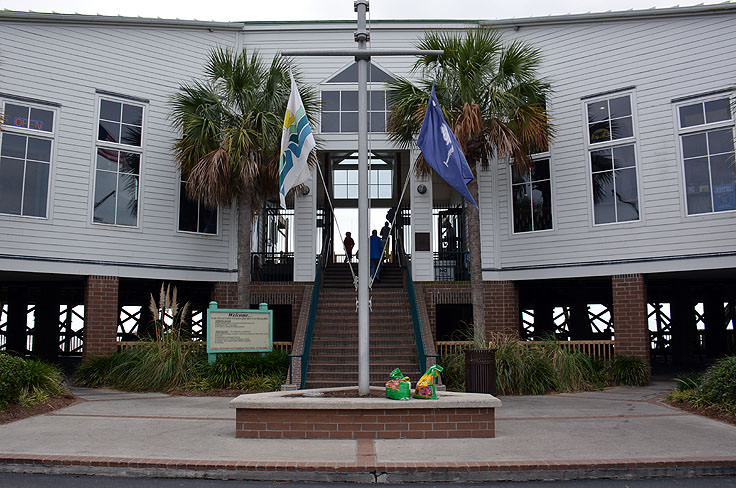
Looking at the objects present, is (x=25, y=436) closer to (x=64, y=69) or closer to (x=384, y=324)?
(x=384, y=324)

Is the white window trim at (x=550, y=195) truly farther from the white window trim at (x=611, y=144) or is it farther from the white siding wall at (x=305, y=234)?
the white siding wall at (x=305, y=234)

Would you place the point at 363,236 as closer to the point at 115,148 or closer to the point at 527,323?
the point at 115,148

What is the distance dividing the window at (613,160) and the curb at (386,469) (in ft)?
34.3

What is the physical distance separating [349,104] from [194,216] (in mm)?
5587

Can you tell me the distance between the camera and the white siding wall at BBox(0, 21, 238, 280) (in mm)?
16156

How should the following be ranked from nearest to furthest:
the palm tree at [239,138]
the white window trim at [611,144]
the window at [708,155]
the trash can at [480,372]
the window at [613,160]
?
the trash can at [480,372], the window at [708,155], the palm tree at [239,138], the white window trim at [611,144], the window at [613,160]

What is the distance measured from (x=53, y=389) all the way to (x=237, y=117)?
7731 mm

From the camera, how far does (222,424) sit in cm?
988

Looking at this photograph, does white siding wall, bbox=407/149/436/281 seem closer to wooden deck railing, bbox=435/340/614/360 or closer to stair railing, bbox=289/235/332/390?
stair railing, bbox=289/235/332/390

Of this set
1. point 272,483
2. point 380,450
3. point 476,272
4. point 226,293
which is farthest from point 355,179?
point 272,483

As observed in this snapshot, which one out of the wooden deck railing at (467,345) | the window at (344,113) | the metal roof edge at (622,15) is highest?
the metal roof edge at (622,15)

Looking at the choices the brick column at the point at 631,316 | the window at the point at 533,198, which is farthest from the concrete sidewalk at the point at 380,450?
the window at the point at 533,198

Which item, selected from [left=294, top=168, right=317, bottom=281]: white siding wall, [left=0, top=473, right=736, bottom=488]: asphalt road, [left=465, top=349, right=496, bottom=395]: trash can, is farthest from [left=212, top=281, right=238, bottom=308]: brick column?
[left=0, top=473, right=736, bottom=488]: asphalt road

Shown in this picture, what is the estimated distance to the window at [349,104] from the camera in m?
19.0
